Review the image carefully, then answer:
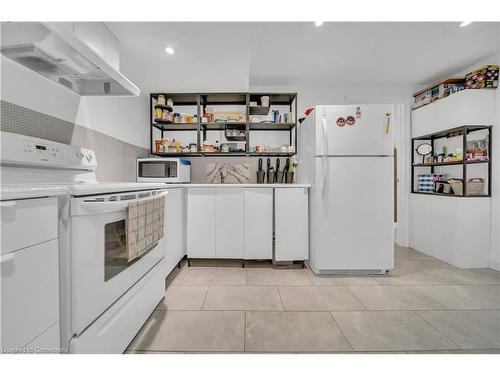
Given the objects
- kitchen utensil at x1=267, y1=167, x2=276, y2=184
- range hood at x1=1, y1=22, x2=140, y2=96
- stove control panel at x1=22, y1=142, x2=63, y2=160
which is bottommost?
kitchen utensil at x1=267, y1=167, x2=276, y2=184

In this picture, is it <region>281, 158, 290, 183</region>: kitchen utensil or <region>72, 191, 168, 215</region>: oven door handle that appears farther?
<region>281, 158, 290, 183</region>: kitchen utensil

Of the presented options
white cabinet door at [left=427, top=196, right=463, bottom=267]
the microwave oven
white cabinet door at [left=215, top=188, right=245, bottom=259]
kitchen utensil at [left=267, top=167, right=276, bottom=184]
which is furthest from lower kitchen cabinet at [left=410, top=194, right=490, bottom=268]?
the microwave oven

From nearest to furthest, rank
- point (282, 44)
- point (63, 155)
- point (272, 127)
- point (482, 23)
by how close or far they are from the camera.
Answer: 1. point (63, 155)
2. point (482, 23)
3. point (282, 44)
4. point (272, 127)

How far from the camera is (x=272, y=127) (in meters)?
3.07

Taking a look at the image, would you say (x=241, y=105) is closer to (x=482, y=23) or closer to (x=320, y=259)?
(x=320, y=259)

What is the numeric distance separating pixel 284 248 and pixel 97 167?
77.5 inches

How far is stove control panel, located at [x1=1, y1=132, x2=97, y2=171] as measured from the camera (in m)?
1.10

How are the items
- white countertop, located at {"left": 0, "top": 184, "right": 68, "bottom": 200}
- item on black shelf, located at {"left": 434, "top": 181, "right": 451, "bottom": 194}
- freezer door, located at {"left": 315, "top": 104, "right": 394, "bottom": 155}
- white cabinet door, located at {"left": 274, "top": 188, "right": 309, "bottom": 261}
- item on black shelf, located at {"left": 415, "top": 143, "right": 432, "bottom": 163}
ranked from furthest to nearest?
item on black shelf, located at {"left": 415, "top": 143, "right": 432, "bottom": 163} → item on black shelf, located at {"left": 434, "top": 181, "right": 451, "bottom": 194} → white cabinet door, located at {"left": 274, "top": 188, "right": 309, "bottom": 261} → freezer door, located at {"left": 315, "top": 104, "right": 394, "bottom": 155} → white countertop, located at {"left": 0, "top": 184, "right": 68, "bottom": 200}

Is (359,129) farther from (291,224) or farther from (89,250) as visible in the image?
(89,250)

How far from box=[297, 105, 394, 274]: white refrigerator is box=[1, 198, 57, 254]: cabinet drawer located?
202cm

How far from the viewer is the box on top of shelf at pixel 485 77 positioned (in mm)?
2445

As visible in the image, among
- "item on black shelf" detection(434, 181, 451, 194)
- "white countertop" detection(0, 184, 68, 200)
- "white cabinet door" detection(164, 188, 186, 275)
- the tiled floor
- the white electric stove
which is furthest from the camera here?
"item on black shelf" detection(434, 181, 451, 194)

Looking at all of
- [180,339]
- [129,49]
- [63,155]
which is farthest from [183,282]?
[129,49]

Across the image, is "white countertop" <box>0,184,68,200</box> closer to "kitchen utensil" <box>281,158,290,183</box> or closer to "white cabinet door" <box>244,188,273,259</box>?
"white cabinet door" <box>244,188,273,259</box>
